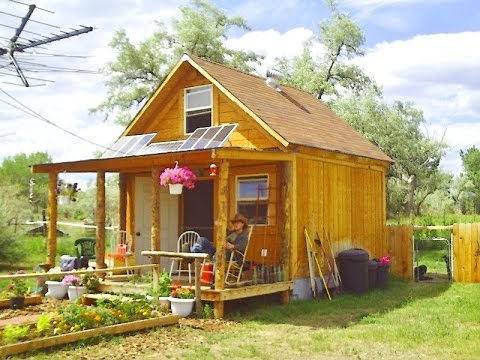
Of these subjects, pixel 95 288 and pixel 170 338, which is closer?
pixel 170 338

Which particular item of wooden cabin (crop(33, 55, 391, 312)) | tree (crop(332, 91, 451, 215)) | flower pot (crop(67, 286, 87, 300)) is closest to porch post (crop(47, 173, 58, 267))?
wooden cabin (crop(33, 55, 391, 312))

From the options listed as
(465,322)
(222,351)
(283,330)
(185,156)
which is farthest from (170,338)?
(465,322)

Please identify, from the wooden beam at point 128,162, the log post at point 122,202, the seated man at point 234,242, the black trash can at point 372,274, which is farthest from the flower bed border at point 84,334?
the log post at point 122,202

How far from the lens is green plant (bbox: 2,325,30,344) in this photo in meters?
8.31

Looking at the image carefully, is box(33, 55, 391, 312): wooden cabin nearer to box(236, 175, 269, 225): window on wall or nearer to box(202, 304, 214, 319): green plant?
box(236, 175, 269, 225): window on wall

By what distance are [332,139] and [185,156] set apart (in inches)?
208

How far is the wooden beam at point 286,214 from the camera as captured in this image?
13.1m

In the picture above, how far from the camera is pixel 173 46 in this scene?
103 feet

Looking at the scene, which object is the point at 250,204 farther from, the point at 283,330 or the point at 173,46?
the point at 173,46

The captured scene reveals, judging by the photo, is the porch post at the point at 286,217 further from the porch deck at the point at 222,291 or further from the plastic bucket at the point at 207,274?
the plastic bucket at the point at 207,274

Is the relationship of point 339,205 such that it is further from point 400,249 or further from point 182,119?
point 182,119

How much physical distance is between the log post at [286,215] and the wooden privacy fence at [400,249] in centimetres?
575

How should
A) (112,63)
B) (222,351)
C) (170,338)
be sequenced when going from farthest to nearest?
(112,63) → (170,338) → (222,351)

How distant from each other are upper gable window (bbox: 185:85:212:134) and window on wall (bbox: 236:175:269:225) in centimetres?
185
